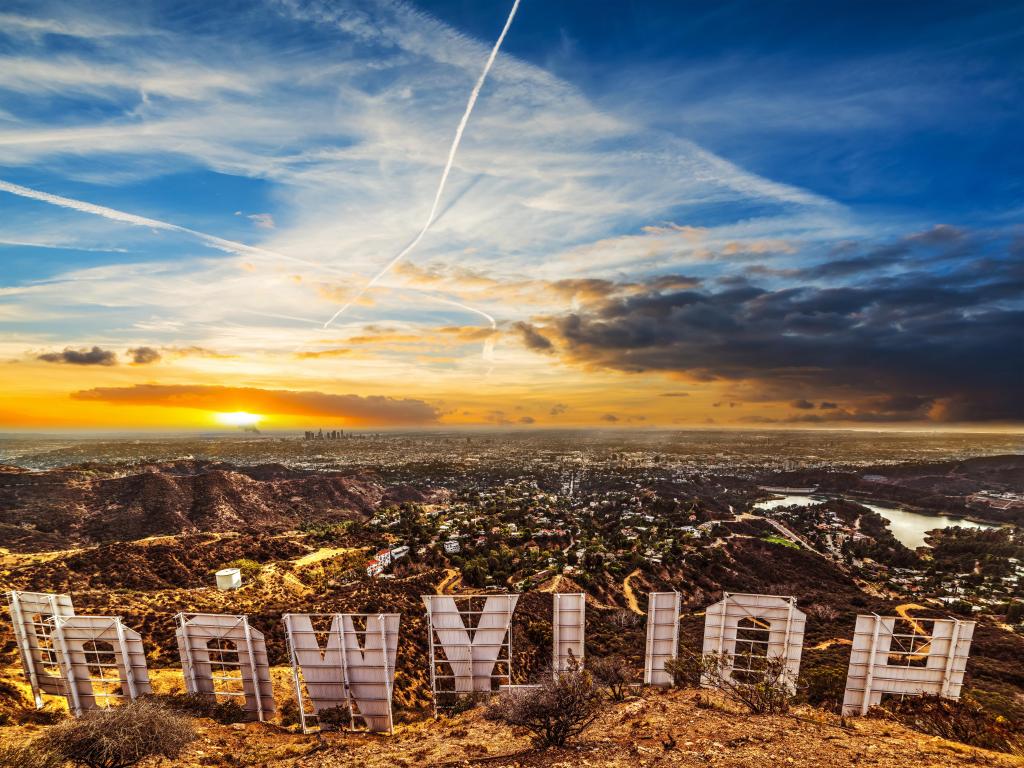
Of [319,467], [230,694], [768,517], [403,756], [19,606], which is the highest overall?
[19,606]

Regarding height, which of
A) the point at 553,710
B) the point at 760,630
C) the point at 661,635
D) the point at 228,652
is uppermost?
the point at 760,630

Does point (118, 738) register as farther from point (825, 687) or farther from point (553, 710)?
point (825, 687)

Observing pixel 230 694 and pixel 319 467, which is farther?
pixel 319 467

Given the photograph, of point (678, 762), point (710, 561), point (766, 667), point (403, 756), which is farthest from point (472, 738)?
point (710, 561)

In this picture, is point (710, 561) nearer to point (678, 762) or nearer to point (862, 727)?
point (862, 727)

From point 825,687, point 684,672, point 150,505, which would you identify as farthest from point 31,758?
point 150,505

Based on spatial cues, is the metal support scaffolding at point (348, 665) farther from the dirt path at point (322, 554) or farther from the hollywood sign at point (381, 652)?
the dirt path at point (322, 554)
